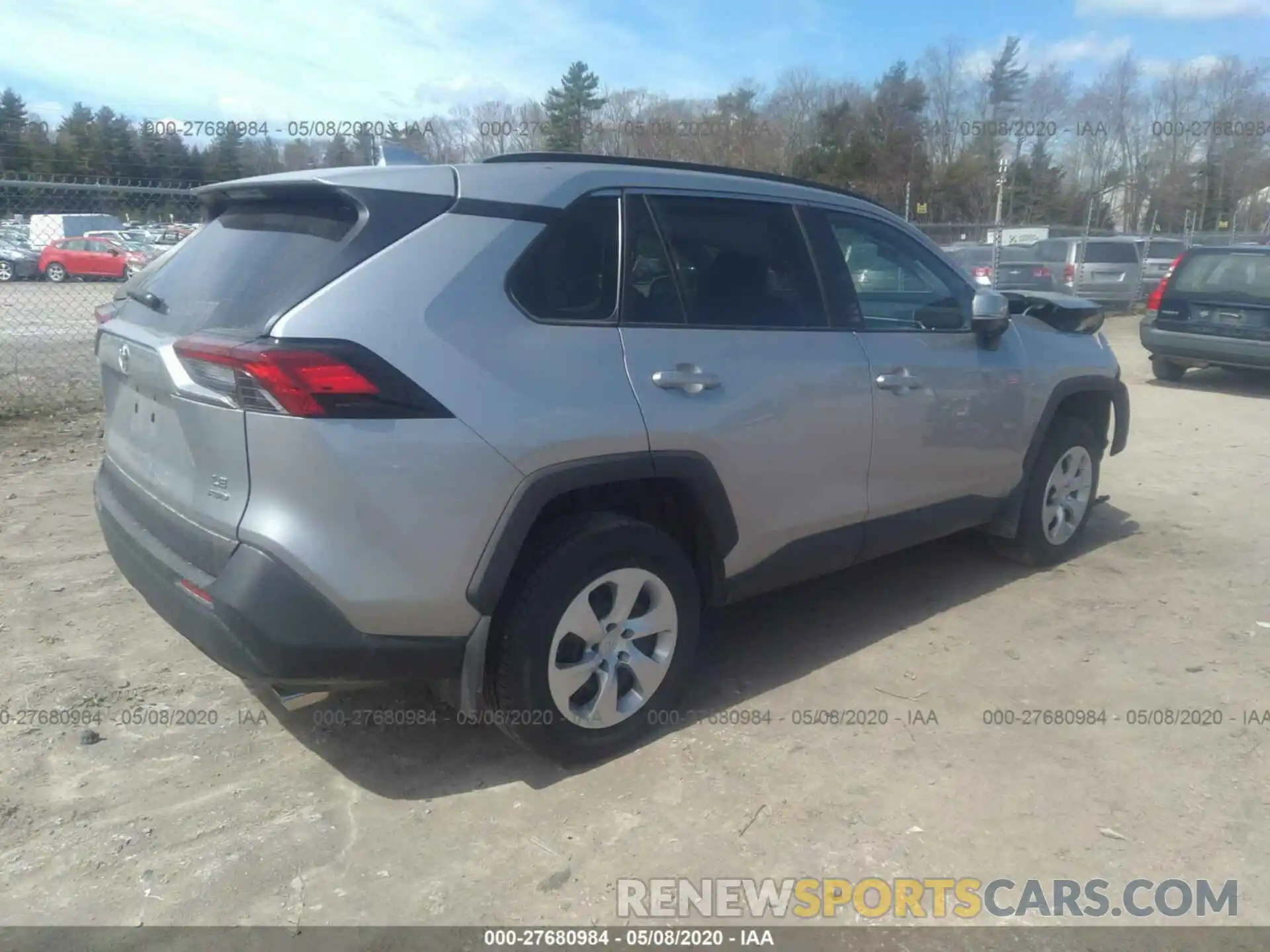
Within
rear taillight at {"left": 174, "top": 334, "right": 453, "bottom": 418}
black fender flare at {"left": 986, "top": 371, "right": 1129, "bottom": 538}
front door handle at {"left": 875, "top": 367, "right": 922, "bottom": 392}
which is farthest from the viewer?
black fender flare at {"left": 986, "top": 371, "right": 1129, "bottom": 538}

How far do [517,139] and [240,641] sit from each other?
1406 cm

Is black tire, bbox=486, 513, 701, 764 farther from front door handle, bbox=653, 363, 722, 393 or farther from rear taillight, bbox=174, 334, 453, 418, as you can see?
rear taillight, bbox=174, 334, 453, 418

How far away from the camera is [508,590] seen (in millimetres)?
2963

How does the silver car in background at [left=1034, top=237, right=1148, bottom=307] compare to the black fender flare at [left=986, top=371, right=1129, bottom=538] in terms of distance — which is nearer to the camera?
the black fender flare at [left=986, top=371, right=1129, bottom=538]

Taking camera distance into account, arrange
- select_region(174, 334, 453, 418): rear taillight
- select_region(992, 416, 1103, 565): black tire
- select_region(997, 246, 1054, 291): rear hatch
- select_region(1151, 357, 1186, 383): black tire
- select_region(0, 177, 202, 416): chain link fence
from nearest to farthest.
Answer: select_region(174, 334, 453, 418): rear taillight < select_region(992, 416, 1103, 565): black tire < select_region(0, 177, 202, 416): chain link fence < select_region(1151, 357, 1186, 383): black tire < select_region(997, 246, 1054, 291): rear hatch

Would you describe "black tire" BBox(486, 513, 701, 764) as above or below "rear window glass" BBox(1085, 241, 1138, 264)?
below

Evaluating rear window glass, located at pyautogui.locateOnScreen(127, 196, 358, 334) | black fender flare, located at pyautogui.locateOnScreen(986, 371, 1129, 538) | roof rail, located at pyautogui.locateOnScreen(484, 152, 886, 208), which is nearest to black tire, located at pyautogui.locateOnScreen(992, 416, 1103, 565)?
black fender flare, located at pyautogui.locateOnScreen(986, 371, 1129, 538)

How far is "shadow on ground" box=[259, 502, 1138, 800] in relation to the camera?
327 cm

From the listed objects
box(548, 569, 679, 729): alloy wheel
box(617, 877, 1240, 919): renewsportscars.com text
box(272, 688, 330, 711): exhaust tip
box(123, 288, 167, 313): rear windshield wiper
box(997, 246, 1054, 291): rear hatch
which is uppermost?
box(997, 246, 1054, 291): rear hatch

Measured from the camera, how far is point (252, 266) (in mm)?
2873

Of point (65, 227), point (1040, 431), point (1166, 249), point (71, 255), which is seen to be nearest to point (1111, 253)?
point (1166, 249)

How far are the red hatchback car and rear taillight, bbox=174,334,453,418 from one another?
2488 centimetres

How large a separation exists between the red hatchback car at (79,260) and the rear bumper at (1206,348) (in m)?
22.8

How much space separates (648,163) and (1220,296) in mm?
10141
